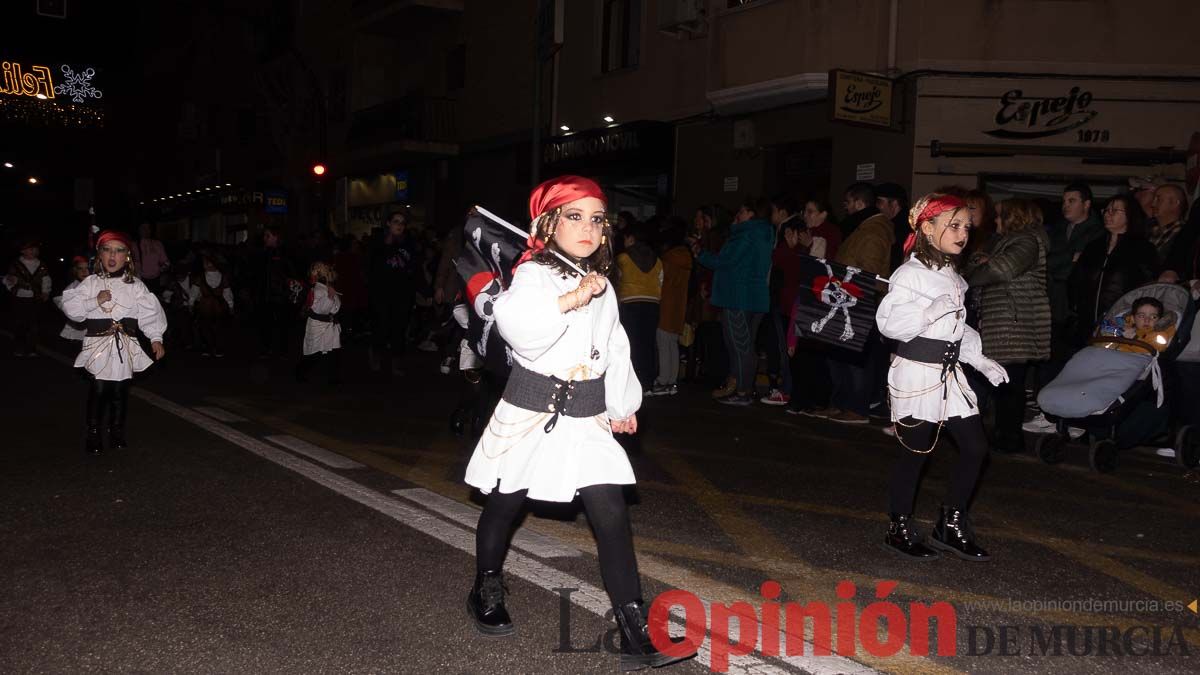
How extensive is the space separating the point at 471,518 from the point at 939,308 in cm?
258

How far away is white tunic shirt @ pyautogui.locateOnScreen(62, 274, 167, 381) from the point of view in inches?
294

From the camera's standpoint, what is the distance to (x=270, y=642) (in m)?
3.88

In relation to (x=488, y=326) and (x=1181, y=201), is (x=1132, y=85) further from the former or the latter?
(x=488, y=326)

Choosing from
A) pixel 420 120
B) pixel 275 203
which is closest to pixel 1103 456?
pixel 420 120

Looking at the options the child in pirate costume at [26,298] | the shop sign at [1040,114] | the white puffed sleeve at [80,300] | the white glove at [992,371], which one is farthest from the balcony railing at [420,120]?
the white glove at [992,371]

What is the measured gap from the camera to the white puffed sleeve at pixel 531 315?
3670 millimetres

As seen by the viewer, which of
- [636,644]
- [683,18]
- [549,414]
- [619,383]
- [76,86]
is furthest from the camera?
[76,86]

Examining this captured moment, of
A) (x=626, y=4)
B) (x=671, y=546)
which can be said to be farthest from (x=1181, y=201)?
(x=626, y=4)

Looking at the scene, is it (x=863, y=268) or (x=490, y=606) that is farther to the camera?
(x=863, y=268)

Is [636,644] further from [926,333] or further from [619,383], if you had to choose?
[926,333]

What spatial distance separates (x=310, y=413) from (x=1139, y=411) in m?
6.70

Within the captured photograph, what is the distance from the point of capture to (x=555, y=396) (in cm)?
381

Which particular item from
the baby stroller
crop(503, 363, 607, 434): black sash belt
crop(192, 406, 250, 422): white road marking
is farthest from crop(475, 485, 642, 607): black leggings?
crop(192, 406, 250, 422): white road marking

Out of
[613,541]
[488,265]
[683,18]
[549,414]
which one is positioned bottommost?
[613,541]
